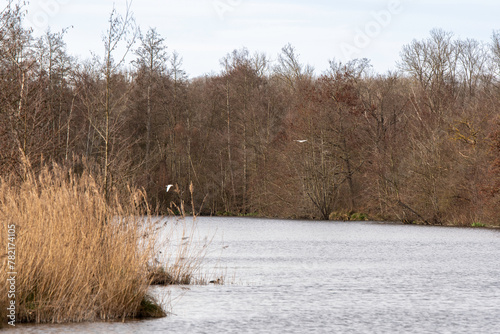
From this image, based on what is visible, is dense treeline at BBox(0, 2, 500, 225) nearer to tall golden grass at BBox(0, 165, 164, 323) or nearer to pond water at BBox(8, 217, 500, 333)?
pond water at BBox(8, 217, 500, 333)

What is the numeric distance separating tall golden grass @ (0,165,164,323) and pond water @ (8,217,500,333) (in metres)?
0.33

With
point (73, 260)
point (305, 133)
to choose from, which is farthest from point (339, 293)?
point (305, 133)

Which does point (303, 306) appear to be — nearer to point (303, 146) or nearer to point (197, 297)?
point (197, 297)

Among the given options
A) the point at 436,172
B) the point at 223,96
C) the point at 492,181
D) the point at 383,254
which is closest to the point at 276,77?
the point at 223,96

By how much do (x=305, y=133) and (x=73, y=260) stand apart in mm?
41494

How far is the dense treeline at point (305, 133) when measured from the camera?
4369 centimetres

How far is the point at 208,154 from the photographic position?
207 ft

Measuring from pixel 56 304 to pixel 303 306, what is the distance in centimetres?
471

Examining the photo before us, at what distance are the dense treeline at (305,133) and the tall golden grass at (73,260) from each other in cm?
2543

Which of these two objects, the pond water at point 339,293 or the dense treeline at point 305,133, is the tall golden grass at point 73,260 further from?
the dense treeline at point 305,133

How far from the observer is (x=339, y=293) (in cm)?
1462

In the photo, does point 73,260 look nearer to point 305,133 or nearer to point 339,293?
point 339,293

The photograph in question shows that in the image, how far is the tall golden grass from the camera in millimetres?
10195

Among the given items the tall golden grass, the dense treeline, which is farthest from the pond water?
the dense treeline
